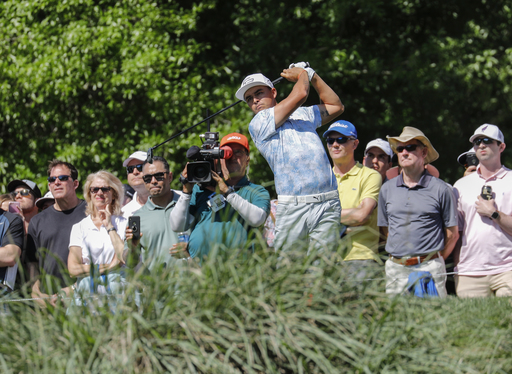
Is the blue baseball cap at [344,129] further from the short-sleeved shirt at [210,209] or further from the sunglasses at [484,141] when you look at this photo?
the short-sleeved shirt at [210,209]

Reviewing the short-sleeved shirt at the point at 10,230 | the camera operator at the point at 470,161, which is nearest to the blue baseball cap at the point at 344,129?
the camera operator at the point at 470,161

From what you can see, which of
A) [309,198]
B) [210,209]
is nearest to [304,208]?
[309,198]

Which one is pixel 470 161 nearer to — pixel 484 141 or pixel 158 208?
pixel 484 141

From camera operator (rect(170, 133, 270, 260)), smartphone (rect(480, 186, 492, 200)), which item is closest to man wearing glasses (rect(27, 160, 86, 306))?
camera operator (rect(170, 133, 270, 260))

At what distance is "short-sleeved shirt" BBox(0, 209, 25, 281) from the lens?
4.96 metres

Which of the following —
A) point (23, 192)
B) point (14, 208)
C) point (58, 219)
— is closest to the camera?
point (58, 219)

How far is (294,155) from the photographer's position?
406 centimetres

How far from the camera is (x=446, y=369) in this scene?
2.72 meters

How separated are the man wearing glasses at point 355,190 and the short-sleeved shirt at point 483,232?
0.71 m

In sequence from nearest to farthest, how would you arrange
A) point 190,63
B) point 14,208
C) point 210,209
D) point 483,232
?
point 210,209 → point 483,232 → point 14,208 → point 190,63

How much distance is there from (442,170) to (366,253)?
390 inches

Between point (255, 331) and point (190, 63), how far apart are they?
841 cm

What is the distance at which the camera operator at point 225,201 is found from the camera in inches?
152

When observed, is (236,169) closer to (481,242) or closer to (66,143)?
Answer: (481,242)
